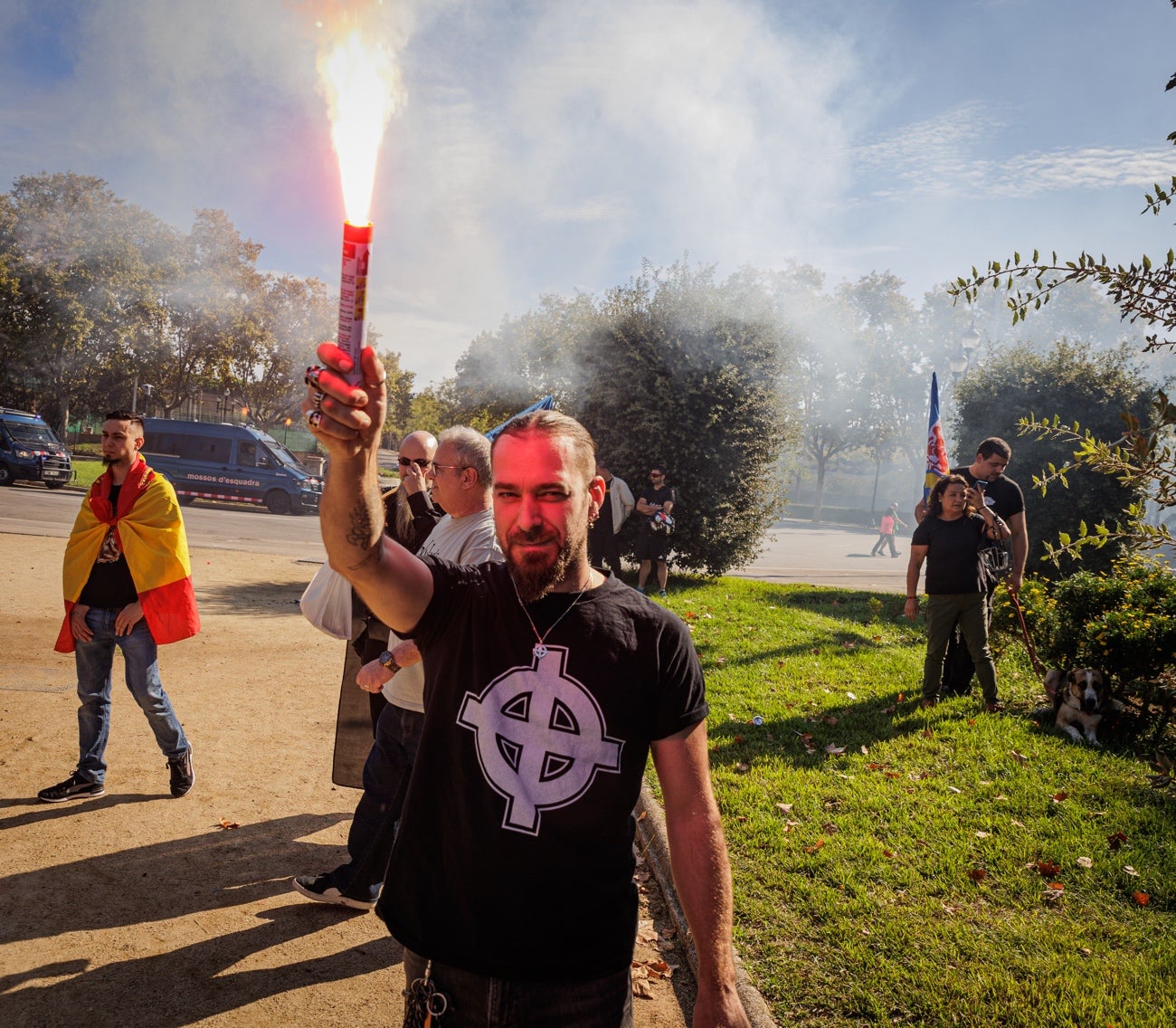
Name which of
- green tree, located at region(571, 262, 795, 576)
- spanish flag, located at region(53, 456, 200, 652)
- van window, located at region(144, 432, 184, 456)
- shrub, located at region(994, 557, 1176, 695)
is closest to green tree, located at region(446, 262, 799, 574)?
green tree, located at region(571, 262, 795, 576)

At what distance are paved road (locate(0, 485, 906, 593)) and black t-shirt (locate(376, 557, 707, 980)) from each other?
14.3m

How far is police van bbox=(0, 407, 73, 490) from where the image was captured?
25156mm

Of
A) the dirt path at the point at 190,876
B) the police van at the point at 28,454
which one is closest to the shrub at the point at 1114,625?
the dirt path at the point at 190,876

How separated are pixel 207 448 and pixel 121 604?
23438 mm

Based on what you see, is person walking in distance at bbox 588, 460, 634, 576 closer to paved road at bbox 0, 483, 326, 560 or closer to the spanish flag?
paved road at bbox 0, 483, 326, 560

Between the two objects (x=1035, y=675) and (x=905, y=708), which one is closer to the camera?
(x=905, y=708)

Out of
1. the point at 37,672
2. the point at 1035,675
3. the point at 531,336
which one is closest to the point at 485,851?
the point at 37,672

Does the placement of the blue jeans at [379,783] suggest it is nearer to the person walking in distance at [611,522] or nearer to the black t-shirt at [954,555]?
the black t-shirt at [954,555]

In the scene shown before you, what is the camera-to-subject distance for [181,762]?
548 centimetres

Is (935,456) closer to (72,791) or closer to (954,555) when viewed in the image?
(954,555)

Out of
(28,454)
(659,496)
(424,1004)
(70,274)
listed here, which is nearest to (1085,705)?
(424,1004)

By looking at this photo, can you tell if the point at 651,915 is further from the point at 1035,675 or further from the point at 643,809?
the point at 1035,675

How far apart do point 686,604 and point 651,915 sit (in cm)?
845

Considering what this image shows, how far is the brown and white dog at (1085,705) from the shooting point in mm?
6957
